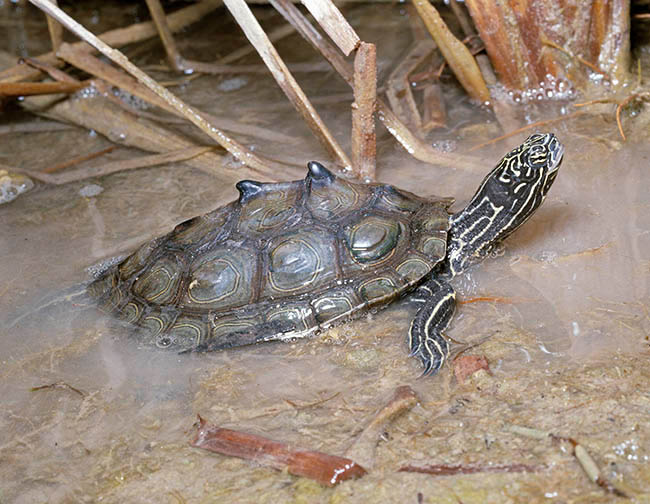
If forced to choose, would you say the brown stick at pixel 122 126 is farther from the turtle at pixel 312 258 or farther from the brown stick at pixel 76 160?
the turtle at pixel 312 258

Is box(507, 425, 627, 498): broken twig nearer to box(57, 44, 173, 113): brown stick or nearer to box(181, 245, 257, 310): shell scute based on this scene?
box(181, 245, 257, 310): shell scute

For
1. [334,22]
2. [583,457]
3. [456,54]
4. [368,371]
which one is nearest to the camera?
[583,457]

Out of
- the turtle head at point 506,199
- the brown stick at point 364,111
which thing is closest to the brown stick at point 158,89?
the brown stick at point 364,111

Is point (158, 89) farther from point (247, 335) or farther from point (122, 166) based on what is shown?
point (247, 335)

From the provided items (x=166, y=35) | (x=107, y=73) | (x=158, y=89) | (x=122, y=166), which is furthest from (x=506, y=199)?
(x=166, y=35)

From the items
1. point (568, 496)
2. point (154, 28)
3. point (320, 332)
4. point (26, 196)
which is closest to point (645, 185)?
point (320, 332)
